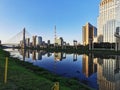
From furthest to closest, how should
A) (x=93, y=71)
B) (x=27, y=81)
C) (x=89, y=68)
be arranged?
(x=89, y=68), (x=93, y=71), (x=27, y=81)

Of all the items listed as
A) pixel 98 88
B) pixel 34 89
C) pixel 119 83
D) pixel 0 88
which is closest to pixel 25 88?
pixel 34 89

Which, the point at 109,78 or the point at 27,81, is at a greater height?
the point at 27,81

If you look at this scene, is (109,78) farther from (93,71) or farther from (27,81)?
(27,81)

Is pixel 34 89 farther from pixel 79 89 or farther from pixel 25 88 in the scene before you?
pixel 79 89

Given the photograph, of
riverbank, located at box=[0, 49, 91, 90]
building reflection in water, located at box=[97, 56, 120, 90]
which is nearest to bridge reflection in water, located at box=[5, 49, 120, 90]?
building reflection in water, located at box=[97, 56, 120, 90]

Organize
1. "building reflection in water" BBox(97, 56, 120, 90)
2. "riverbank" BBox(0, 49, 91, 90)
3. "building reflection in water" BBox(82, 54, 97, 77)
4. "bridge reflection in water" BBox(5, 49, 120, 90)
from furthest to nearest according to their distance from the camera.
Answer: "building reflection in water" BBox(82, 54, 97, 77) → "bridge reflection in water" BBox(5, 49, 120, 90) → "building reflection in water" BBox(97, 56, 120, 90) → "riverbank" BBox(0, 49, 91, 90)

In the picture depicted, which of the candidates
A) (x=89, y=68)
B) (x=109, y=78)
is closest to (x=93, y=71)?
(x=89, y=68)

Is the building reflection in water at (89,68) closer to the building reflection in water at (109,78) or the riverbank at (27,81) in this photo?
the building reflection in water at (109,78)

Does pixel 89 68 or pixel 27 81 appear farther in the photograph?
pixel 89 68

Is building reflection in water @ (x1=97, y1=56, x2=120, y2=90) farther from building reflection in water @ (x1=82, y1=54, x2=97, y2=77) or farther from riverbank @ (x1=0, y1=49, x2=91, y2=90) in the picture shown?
riverbank @ (x1=0, y1=49, x2=91, y2=90)

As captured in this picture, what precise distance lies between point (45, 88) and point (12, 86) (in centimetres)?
253

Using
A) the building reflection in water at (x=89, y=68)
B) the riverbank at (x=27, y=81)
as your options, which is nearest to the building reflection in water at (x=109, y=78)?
the building reflection in water at (x=89, y=68)

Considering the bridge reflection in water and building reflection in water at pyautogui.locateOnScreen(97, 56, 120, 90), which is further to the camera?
the bridge reflection in water

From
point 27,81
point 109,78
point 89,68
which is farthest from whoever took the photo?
point 89,68
